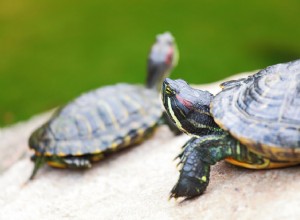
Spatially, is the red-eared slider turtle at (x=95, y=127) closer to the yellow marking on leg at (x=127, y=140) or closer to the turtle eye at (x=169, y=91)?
the yellow marking on leg at (x=127, y=140)

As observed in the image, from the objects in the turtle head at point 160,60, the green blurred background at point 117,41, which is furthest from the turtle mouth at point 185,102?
the green blurred background at point 117,41

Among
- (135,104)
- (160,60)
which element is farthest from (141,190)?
(160,60)

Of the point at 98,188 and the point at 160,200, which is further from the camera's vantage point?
the point at 98,188

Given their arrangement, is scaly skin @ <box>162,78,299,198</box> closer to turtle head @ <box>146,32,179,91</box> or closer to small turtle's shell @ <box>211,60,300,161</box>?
small turtle's shell @ <box>211,60,300,161</box>

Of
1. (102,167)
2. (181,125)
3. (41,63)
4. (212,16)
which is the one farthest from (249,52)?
(181,125)

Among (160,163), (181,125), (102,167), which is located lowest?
(102,167)

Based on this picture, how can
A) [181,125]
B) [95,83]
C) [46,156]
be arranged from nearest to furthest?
1. [181,125]
2. [46,156]
3. [95,83]

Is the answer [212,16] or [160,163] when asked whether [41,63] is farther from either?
[160,163]
